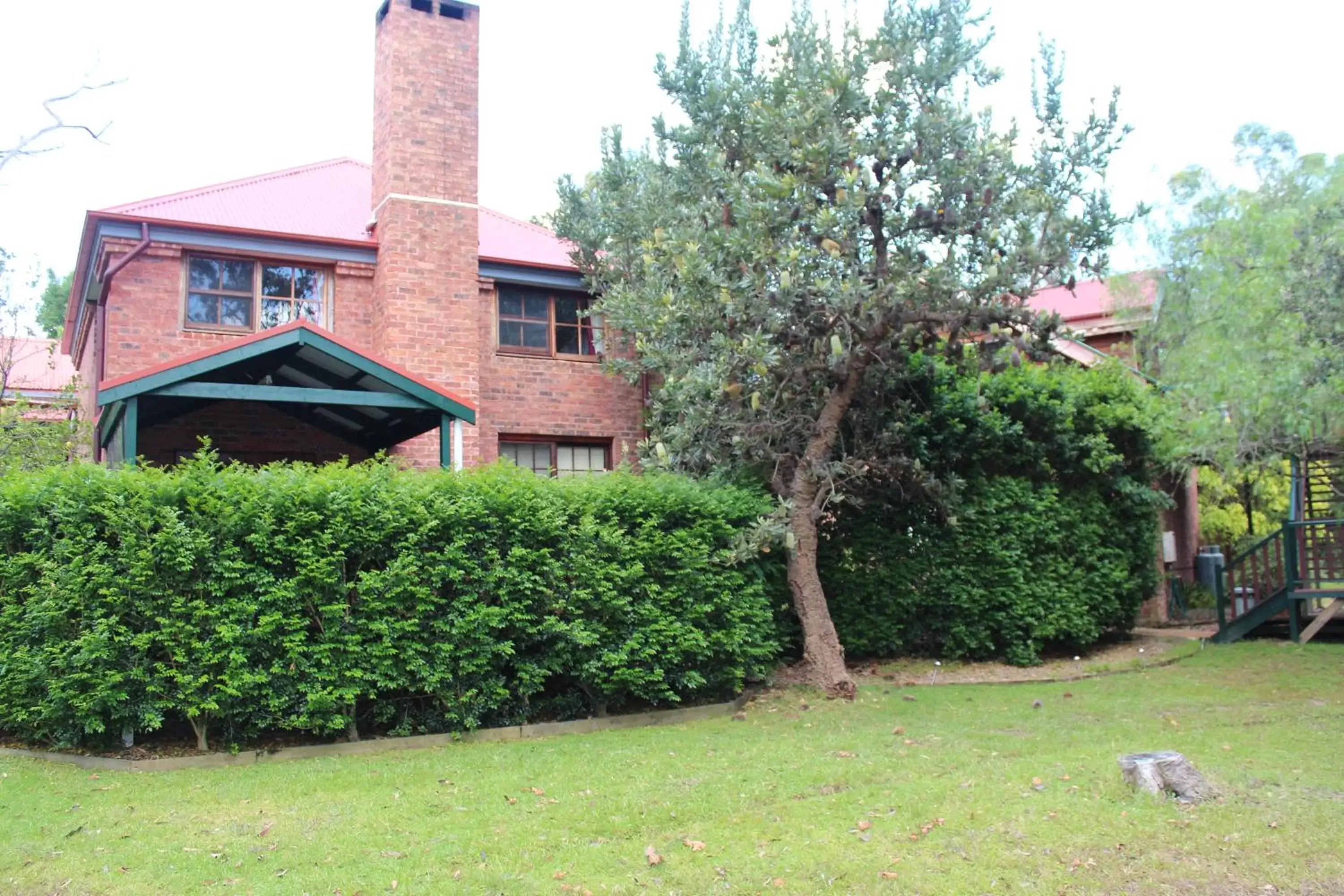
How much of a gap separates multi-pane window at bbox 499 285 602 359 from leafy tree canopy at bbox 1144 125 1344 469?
8.72 meters

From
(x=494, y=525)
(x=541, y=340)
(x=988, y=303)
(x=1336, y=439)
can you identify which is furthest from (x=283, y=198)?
(x=1336, y=439)

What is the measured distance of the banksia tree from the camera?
1055 centimetres

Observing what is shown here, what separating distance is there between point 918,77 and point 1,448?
41.1ft

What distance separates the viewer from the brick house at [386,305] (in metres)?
14.0

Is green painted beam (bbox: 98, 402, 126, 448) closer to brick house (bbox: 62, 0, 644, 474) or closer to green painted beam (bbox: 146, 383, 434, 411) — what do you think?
brick house (bbox: 62, 0, 644, 474)

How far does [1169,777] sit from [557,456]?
11.6m

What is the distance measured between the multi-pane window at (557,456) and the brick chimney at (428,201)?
115 cm

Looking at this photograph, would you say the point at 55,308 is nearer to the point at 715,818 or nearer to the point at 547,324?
the point at 547,324

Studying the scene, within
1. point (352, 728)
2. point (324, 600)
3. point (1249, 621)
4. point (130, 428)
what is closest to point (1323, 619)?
point (1249, 621)

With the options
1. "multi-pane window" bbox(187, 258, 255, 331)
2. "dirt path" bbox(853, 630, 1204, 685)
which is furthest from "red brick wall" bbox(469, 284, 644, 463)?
"dirt path" bbox(853, 630, 1204, 685)

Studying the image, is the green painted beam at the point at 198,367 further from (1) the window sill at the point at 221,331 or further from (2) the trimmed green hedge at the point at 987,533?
(2) the trimmed green hedge at the point at 987,533

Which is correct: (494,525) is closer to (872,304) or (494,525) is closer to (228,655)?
(228,655)

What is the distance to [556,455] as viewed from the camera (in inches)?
669

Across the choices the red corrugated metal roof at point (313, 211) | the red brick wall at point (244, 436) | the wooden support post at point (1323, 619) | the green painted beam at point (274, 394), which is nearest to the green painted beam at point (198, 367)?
the green painted beam at point (274, 394)
